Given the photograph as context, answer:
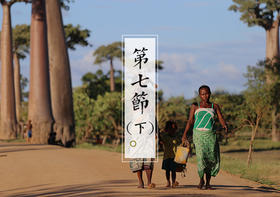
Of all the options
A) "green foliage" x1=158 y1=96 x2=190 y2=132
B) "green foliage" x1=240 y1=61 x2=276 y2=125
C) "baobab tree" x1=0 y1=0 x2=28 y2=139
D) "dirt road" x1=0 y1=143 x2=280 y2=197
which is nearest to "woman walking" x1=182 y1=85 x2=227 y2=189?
"dirt road" x1=0 y1=143 x2=280 y2=197

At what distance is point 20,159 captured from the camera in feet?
53.7

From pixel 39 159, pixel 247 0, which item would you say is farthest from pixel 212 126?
pixel 247 0

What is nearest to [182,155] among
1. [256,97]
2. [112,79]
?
[256,97]

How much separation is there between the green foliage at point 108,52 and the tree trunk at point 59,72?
4430 centimetres

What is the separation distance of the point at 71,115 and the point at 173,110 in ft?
20.7

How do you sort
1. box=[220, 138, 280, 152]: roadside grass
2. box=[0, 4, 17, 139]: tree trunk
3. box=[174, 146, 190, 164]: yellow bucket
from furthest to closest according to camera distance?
box=[220, 138, 280, 152]: roadside grass → box=[0, 4, 17, 139]: tree trunk → box=[174, 146, 190, 164]: yellow bucket

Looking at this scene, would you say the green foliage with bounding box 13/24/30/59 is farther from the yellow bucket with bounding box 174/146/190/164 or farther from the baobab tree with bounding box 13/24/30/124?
the yellow bucket with bounding box 174/146/190/164

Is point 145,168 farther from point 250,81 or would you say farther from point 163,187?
point 250,81

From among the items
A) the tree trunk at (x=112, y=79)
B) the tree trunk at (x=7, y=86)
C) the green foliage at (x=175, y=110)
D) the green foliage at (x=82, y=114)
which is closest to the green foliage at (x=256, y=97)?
the green foliage at (x=175, y=110)

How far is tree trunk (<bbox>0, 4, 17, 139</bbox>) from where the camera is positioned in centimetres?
3859

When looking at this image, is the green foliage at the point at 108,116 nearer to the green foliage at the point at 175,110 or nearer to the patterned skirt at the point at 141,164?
the green foliage at the point at 175,110

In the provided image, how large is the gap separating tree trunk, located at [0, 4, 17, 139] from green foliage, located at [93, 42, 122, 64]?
3296 cm

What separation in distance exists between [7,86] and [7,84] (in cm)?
13

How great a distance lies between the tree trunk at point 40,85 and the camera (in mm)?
27047
